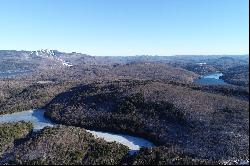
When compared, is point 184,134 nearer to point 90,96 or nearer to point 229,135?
point 229,135

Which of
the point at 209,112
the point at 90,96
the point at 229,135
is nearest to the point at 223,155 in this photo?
the point at 229,135

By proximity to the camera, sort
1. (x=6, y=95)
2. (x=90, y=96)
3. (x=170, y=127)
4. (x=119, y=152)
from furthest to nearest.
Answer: (x=6, y=95), (x=90, y=96), (x=170, y=127), (x=119, y=152)

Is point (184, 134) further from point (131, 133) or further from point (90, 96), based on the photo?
point (90, 96)

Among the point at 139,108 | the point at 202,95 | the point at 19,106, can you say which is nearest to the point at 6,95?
the point at 19,106

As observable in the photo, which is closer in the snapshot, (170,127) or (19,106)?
(170,127)

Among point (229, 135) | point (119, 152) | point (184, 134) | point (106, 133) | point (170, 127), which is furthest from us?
point (106, 133)

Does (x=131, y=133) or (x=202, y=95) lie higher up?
(x=202, y=95)
